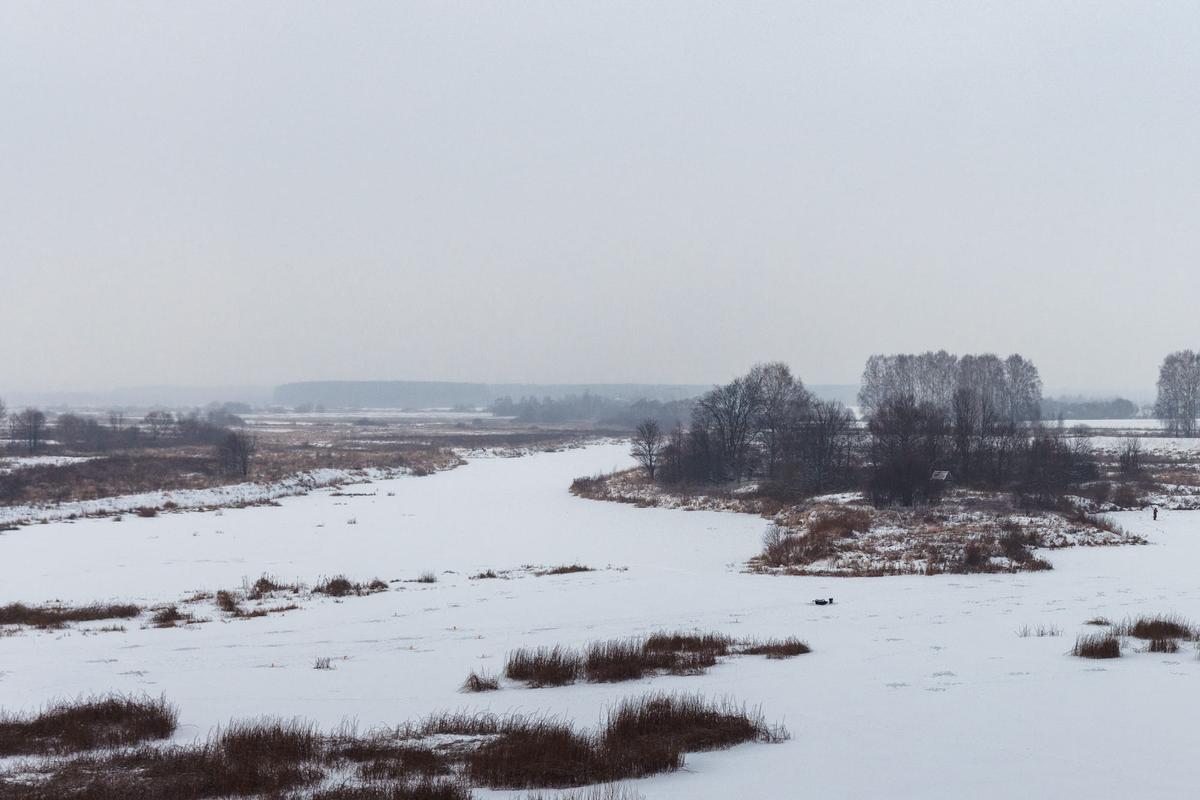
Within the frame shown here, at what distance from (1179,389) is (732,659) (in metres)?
116

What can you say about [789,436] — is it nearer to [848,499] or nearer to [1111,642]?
[848,499]

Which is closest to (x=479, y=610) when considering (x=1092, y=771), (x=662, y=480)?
(x=1092, y=771)

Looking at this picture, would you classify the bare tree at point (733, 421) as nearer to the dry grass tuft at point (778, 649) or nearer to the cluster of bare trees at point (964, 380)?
the dry grass tuft at point (778, 649)

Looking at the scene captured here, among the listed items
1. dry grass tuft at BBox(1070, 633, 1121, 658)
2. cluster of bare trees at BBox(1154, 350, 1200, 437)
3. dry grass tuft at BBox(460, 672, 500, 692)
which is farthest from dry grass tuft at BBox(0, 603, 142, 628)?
cluster of bare trees at BBox(1154, 350, 1200, 437)

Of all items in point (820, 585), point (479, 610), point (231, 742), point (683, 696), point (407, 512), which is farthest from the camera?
point (407, 512)

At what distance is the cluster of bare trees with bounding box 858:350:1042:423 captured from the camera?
106562mm

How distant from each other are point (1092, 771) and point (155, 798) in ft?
24.2

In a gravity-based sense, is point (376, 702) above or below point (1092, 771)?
below

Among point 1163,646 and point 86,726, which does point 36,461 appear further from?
point 1163,646

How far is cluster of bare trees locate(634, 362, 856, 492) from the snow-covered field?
2183 cm

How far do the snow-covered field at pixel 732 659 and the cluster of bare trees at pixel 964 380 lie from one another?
Answer: 81.3 meters

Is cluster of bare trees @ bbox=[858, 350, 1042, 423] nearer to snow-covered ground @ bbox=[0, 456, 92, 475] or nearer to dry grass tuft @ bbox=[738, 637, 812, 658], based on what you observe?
snow-covered ground @ bbox=[0, 456, 92, 475]

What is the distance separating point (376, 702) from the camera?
32.1ft

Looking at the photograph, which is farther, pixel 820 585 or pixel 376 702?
pixel 820 585
